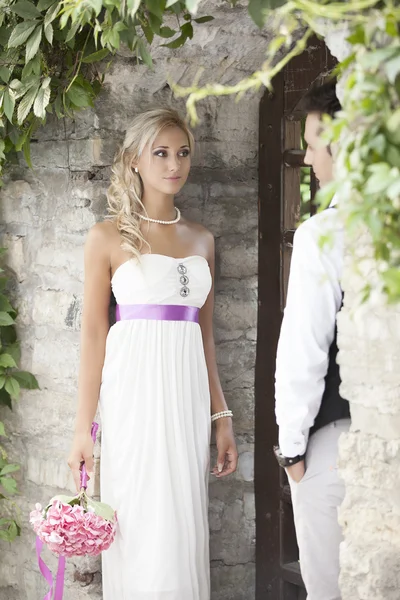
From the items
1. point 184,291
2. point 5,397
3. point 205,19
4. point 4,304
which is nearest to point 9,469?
point 5,397

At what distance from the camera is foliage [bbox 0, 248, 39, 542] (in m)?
3.92

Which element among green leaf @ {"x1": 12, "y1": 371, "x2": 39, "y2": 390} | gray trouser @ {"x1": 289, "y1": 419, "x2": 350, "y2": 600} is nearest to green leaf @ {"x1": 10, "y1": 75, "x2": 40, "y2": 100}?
green leaf @ {"x1": 12, "y1": 371, "x2": 39, "y2": 390}

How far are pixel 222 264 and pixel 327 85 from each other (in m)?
1.40

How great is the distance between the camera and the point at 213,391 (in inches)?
147

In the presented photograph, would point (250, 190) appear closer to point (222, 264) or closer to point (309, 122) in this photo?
point (222, 264)

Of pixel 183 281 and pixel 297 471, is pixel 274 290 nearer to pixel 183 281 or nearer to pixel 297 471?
pixel 183 281

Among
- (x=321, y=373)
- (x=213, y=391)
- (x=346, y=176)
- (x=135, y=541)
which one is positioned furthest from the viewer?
(x=213, y=391)

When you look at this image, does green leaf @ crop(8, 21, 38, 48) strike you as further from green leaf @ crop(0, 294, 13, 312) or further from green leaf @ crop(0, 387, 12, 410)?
green leaf @ crop(0, 387, 12, 410)

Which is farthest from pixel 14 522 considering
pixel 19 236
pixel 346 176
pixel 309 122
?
pixel 346 176

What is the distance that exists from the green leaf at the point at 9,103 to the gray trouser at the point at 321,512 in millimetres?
1727

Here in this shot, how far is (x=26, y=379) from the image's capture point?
3977 millimetres

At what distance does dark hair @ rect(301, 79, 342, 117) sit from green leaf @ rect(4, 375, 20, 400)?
187cm

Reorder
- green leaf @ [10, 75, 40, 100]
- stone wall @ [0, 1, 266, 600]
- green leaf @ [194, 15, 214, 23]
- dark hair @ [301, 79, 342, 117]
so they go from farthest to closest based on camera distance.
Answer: stone wall @ [0, 1, 266, 600], green leaf @ [10, 75, 40, 100], green leaf @ [194, 15, 214, 23], dark hair @ [301, 79, 342, 117]

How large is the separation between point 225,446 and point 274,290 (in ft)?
2.19
